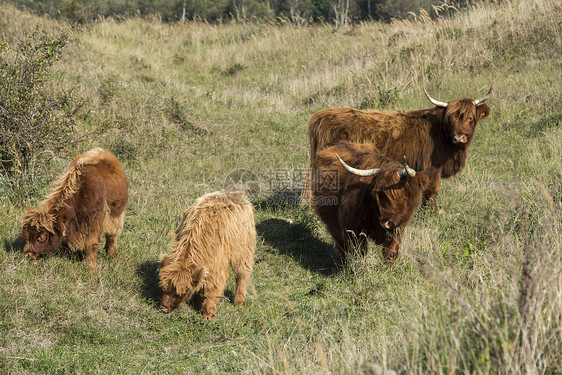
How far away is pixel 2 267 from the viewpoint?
207 inches

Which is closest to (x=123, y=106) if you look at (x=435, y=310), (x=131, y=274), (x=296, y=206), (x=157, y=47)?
(x=296, y=206)

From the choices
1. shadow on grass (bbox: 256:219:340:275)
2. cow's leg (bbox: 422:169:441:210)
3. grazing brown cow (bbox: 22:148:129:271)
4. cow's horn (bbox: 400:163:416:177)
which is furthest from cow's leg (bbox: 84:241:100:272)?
cow's leg (bbox: 422:169:441:210)

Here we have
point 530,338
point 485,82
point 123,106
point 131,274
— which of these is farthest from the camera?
point 485,82

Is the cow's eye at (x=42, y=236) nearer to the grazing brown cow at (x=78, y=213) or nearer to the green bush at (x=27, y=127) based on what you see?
the grazing brown cow at (x=78, y=213)

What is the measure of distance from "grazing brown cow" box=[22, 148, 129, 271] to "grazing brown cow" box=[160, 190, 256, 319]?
40.5 inches

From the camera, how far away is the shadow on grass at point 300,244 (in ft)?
20.9

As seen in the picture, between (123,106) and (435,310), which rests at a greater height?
(123,106)

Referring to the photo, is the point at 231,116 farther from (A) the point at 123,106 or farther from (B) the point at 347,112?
(B) the point at 347,112

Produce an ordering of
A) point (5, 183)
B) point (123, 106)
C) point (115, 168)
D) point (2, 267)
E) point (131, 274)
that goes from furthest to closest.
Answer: point (123, 106) → point (5, 183) → point (115, 168) → point (131, 274) → point (2, 267)

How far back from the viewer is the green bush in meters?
7.06

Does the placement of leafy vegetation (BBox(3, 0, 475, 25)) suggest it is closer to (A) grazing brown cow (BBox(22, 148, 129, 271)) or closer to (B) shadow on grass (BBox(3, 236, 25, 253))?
(A) grazing brown cow (BBox(22, 148, 129, 271))

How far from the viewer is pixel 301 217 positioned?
24.8 ft

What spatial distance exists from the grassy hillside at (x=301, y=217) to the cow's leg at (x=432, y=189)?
240 mm

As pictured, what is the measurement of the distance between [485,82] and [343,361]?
10687 millimetres
